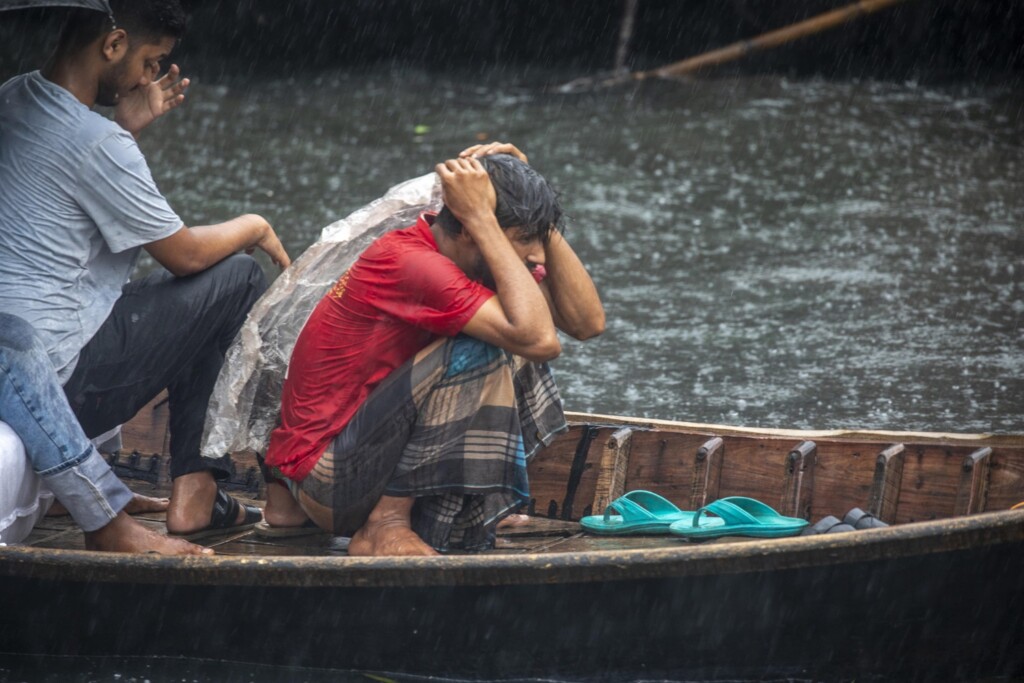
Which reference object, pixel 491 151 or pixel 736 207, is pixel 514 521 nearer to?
pixel 491 151

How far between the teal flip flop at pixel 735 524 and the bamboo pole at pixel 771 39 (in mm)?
8166

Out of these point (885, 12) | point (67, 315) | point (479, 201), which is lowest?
point (67, 315)

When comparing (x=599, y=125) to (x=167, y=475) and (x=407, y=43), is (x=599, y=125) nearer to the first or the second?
(x=407, y=43)

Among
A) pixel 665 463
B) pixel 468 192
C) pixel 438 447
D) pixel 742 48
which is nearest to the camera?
pixel 468 192

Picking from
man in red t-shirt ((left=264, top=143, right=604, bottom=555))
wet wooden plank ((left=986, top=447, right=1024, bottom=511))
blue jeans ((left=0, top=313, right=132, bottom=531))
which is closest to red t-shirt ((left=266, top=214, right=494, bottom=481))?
man in red t-shirt ((left=264, top=143, right=604, bottom=555))

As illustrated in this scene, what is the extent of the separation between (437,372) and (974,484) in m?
1.54

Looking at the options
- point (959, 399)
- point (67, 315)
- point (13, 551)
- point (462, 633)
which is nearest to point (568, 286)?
point (462, 633)

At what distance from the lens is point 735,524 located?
367 cm

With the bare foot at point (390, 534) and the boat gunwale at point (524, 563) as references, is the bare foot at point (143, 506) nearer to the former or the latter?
the boat gunwale at point (524, 563)

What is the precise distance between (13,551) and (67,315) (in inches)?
24.4

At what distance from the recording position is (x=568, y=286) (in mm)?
3600

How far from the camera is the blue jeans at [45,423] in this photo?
3328 millimetres

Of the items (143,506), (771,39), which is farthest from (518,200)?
(771,39)

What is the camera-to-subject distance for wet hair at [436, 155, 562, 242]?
132 inches
